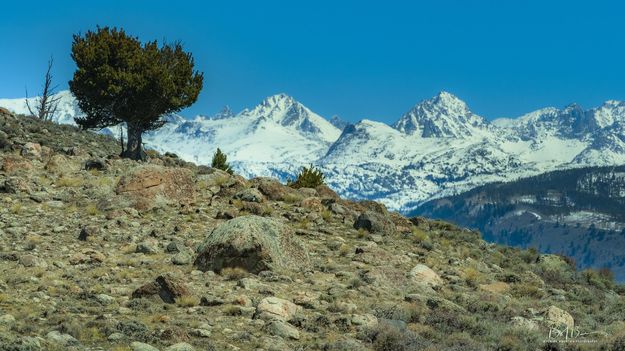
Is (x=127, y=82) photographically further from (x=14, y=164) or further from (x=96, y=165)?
(x=14, y=164)

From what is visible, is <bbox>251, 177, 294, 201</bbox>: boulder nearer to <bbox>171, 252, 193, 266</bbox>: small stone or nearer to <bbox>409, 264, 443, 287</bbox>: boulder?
<bbox>409, 264, 443, 287</bbox>: boulder

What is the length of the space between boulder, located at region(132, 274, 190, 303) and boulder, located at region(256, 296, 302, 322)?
6.51 feet

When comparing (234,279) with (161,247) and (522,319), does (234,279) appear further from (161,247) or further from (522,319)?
(522,319)

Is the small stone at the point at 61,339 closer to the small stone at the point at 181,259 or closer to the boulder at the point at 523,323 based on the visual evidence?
the small stone at the point at 181,259

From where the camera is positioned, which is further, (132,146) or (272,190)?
(132,146)

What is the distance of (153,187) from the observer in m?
26.4

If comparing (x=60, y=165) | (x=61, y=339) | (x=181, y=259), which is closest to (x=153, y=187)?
(x=60, y=165)

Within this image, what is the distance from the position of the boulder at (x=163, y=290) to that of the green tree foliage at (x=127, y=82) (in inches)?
1194

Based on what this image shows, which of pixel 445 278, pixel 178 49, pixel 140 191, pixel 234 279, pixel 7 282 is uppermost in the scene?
pixel 178 49

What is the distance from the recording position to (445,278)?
2155 centimetres

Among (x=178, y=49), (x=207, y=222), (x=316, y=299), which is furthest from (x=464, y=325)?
(x=178, y=49)

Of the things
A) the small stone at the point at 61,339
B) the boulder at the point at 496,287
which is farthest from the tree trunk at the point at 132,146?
the small stone at the point at 61,339

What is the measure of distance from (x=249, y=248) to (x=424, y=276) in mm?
5938

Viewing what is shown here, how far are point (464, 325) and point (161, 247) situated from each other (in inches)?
397
